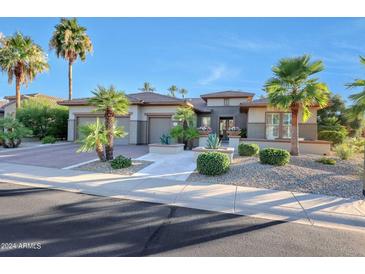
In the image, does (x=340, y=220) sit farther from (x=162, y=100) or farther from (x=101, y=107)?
(x=162, y=100)

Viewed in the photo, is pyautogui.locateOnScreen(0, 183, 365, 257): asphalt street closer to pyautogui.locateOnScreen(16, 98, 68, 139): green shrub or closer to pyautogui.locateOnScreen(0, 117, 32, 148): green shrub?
pyautogui.locateOnScreen(0, 117, 32, 148): green shrub

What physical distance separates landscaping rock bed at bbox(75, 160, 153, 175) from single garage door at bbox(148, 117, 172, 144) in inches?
304

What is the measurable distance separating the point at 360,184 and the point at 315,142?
7511mm

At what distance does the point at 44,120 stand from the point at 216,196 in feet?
68.4

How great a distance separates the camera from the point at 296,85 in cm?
1241

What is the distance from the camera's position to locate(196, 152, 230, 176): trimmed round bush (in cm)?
878

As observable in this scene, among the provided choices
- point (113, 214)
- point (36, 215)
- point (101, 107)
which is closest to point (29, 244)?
point (36, 215)

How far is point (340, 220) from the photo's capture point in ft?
17.0

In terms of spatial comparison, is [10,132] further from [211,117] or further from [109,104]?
[211,117]

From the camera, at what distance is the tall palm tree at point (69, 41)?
24078 millimetres

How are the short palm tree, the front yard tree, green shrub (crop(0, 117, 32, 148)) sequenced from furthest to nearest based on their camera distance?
green shrub (crop(0, 117, 32, 148)) < the front yard tree < the short palm tree

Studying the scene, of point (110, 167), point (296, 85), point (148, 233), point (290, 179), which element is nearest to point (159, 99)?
point (110, 167)

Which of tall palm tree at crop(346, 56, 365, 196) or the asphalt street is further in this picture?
tall palm tree at crop(346, 56, 365, 196)

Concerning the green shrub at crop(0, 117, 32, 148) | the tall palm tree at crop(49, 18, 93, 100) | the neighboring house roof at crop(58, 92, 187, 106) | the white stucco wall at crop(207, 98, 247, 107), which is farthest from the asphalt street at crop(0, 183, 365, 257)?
the tall palm tree at crop(49, 18, 93, 100)
